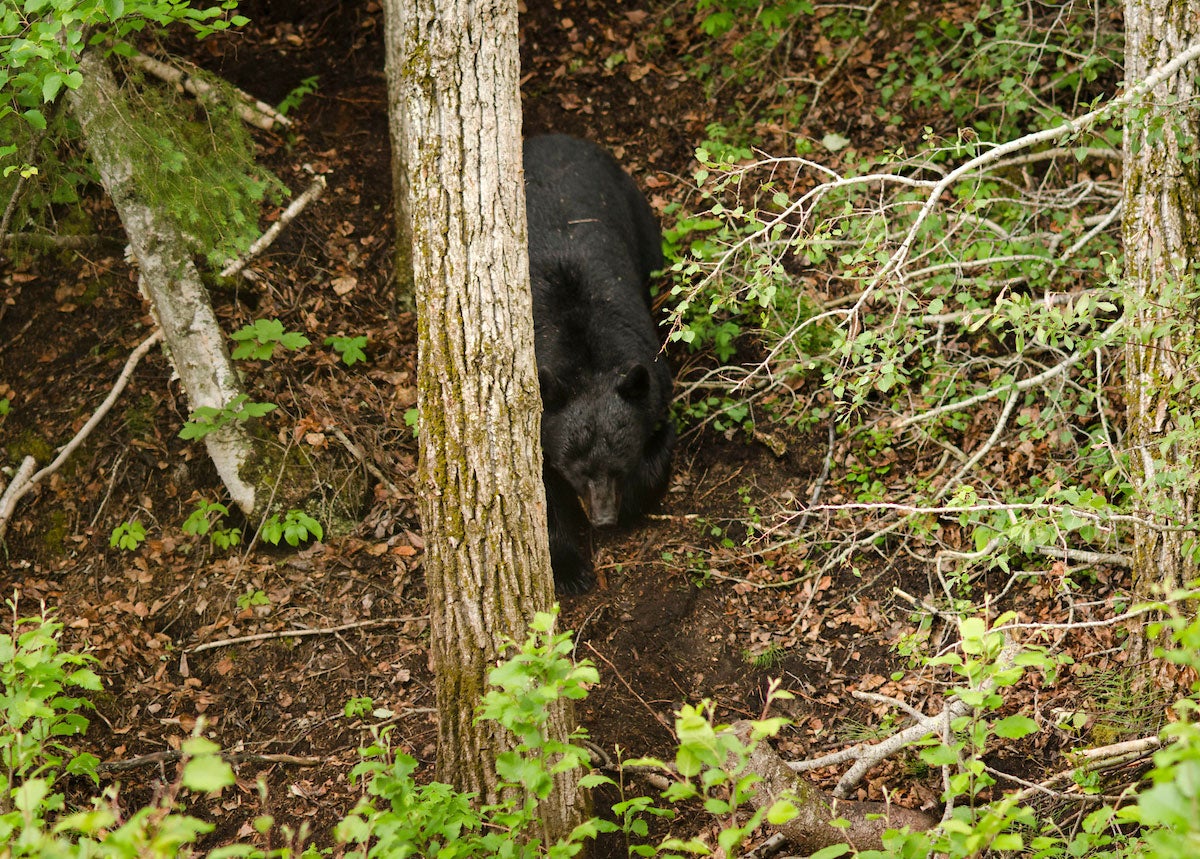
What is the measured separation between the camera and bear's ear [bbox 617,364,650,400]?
563 cm

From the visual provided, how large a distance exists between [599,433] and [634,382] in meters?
0.39

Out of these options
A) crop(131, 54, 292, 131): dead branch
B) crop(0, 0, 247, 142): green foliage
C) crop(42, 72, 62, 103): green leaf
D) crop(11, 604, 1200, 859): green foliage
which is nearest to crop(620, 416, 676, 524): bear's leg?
crop(11, 604, 1200, 859): green foliage

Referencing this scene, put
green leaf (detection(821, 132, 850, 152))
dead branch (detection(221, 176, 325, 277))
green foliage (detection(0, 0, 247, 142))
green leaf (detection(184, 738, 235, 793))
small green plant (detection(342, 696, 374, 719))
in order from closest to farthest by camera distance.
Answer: green leaf (detection(184, 738, 235, 793)) < green foliage (detection(0, 0, 247, 142)) < small green plant (detection(342, 696, 374, 719)) < dead branch (detection(221, 176, 325, 277)) < green leaf (detection(821, 132, 850, 152))

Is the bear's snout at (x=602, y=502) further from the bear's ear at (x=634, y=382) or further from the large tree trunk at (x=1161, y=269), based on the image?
the large tree trunk at (x=1161, y=269)

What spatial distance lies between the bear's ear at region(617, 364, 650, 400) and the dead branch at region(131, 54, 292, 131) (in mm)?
2691

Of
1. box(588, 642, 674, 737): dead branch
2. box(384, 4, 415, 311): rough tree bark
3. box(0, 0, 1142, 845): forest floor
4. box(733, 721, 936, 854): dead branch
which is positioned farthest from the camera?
box(384, 4, 415, 311): rough tree bark

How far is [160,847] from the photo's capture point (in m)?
1.67

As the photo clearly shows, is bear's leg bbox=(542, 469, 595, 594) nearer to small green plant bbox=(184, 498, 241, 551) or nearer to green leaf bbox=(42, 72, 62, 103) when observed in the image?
small green plant bbox=(184, 498, 241, 551)

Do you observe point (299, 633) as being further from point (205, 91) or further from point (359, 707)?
point (205, 91)


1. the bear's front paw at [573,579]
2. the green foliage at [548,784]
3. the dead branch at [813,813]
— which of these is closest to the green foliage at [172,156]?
the bear's front paw at [573,579]

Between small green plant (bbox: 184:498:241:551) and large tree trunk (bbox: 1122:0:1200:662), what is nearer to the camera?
large tree trunk (bbox: 1122:0:1200:662)

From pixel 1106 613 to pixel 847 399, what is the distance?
1.96 m

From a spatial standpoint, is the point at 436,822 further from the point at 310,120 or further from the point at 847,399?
the point at 310,120

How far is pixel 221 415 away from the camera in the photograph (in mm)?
5707
